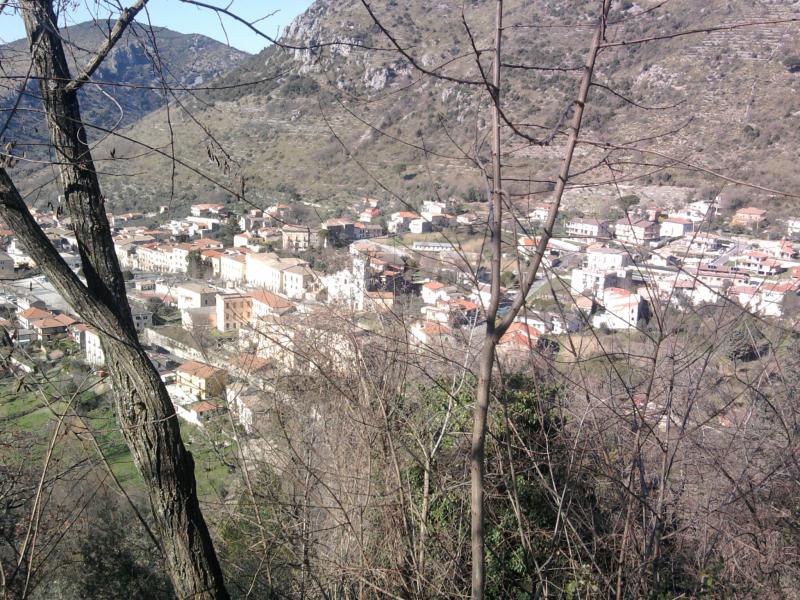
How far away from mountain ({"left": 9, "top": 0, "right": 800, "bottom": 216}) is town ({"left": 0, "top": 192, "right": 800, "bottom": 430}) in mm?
154

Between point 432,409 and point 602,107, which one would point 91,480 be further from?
point 602,107

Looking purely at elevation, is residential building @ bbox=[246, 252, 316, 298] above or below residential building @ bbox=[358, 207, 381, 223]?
below

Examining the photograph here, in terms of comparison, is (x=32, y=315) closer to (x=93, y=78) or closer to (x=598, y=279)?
(x=93, y=78)

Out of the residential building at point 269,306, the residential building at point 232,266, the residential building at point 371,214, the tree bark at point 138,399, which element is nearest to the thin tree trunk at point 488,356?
the tree bark at point 138,399

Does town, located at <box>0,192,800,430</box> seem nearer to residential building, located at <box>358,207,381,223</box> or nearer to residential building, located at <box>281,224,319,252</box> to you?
residential building, located at <box>281,224,319,252</box>

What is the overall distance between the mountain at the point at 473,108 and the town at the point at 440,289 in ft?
0.51

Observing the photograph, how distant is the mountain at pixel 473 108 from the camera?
123cm

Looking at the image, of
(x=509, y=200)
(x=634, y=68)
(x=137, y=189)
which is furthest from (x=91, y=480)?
(x=137, y=189)

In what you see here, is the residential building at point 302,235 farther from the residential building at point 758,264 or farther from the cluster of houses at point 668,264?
the residential building at point 758,264

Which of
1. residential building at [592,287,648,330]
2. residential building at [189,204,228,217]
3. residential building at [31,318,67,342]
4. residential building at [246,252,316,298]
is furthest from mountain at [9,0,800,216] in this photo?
residential building at [31,318,67,342]

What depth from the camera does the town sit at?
1433 mm

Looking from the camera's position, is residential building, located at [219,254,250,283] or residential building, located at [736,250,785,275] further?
residential building, located at [219,254,250,283]

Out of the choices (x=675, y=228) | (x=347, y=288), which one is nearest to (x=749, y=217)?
(x=675, y=228)

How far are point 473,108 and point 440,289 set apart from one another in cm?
194
